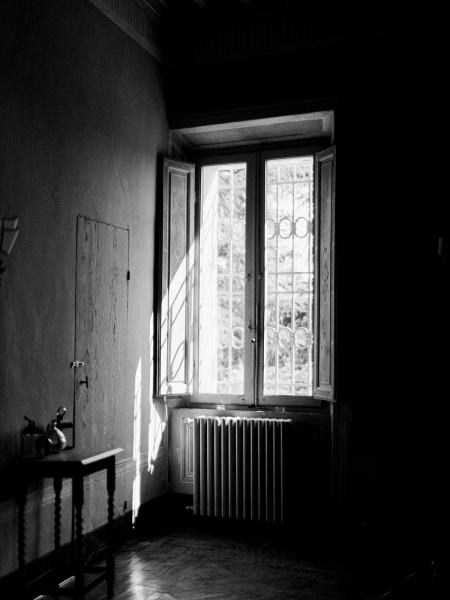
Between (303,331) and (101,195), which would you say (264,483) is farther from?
(101,195)

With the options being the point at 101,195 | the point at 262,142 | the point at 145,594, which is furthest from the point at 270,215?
the point at 145,594

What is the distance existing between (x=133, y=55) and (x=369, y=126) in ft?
5.87

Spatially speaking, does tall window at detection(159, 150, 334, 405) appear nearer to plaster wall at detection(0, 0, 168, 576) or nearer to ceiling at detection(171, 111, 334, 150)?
ceiling at detection(171, 111, 334, 150)

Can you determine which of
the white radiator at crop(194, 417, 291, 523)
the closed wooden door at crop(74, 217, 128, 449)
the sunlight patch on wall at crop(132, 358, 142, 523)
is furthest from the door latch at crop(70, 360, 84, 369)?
the white radiator at crop(194, 417, 291, 523)

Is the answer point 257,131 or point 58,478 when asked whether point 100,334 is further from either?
point 257,131

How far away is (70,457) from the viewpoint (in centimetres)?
325

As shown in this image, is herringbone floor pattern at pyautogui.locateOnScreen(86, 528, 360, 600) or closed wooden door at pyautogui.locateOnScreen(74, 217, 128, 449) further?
closed wooden door at pyautogui.locateOnScreen(74, 217, 128, 449)

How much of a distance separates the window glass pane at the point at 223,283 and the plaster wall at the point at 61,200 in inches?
25.9

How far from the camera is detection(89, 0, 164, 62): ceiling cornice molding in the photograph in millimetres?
4355

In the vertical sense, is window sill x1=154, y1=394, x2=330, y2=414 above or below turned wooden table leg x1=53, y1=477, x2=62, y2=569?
above

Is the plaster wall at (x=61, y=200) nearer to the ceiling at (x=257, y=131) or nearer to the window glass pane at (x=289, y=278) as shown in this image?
the ceiling at (x=257, y=131)

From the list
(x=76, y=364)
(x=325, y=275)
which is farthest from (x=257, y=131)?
(x=76, y=364)

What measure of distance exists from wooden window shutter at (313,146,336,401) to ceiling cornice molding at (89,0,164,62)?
154cm

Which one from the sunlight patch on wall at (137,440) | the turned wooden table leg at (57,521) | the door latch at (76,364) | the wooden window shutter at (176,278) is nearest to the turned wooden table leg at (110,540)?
the turned wooden table leg at (57,521)
